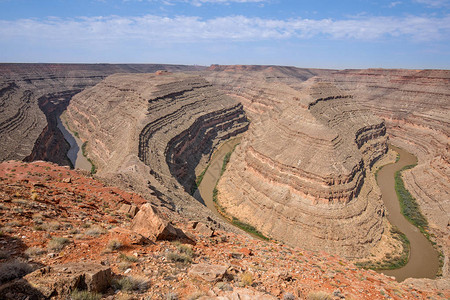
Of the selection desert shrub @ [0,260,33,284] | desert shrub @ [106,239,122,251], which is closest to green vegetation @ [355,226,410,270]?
desert shrub @ [106,239,122,251]

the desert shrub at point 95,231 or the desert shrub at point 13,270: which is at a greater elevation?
the desert shrub at point 13,270

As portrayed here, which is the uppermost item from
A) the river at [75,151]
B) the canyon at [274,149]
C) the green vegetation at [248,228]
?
the canyon at [274,149]

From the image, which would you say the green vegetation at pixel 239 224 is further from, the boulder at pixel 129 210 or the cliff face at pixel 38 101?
the cliff face at pixel 38 101

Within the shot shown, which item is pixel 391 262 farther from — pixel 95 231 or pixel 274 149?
pixel 95 231

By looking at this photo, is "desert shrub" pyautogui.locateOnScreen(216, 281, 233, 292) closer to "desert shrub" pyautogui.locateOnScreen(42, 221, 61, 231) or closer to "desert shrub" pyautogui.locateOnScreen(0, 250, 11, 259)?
"desert shrub" pyautogui.locateOnScreen(0, 250, 11, 259)

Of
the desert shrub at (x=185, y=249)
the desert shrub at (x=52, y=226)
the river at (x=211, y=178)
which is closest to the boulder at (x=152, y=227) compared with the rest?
the desert shrub at (x=185, y=249)

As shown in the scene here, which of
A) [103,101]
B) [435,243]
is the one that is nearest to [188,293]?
[435,243]

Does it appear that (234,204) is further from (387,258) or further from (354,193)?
(387,258)
